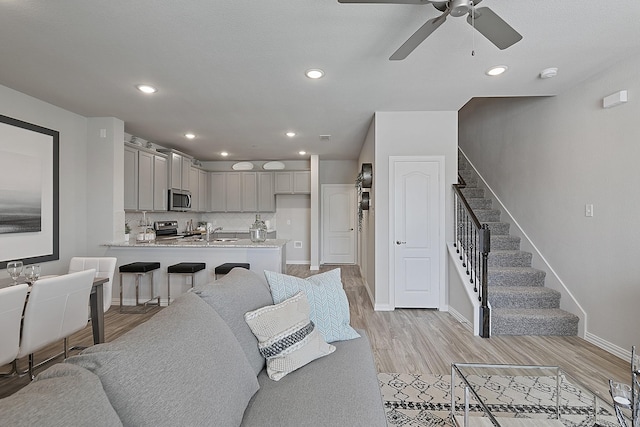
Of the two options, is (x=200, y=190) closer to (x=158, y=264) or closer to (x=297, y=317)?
(x=158, y=264)

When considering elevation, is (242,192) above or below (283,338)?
above

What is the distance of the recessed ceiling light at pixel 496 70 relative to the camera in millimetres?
2924

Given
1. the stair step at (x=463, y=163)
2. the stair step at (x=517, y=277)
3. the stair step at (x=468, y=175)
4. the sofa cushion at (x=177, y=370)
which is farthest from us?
the stair step at (x=463, y=163)

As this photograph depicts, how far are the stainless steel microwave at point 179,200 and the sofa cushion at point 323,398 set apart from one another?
480 centimetres

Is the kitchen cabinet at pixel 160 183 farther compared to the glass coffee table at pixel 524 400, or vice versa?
the kitchen cabinet at pixel 160 183

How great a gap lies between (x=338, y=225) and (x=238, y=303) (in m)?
6.21

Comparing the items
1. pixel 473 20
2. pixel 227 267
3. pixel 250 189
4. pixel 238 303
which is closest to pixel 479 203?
pixel 473 20

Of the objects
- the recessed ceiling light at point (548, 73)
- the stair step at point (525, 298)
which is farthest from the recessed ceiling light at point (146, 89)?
the stair step at point (525, 298)

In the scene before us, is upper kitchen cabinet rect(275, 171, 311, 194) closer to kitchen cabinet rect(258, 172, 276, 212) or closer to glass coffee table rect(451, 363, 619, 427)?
kitchen cabinet rect(258, 172, 276, 212)

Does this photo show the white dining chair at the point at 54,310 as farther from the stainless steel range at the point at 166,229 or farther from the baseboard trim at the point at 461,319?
the baseboard trim at the point at 461,319

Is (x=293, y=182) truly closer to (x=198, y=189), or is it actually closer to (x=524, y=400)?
(x=198, y=189)

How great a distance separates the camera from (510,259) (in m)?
4.10

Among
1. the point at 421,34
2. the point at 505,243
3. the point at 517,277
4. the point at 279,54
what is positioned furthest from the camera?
the point at 505,243

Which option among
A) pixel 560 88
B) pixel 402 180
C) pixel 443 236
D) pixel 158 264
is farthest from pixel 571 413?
pixel 158 264
